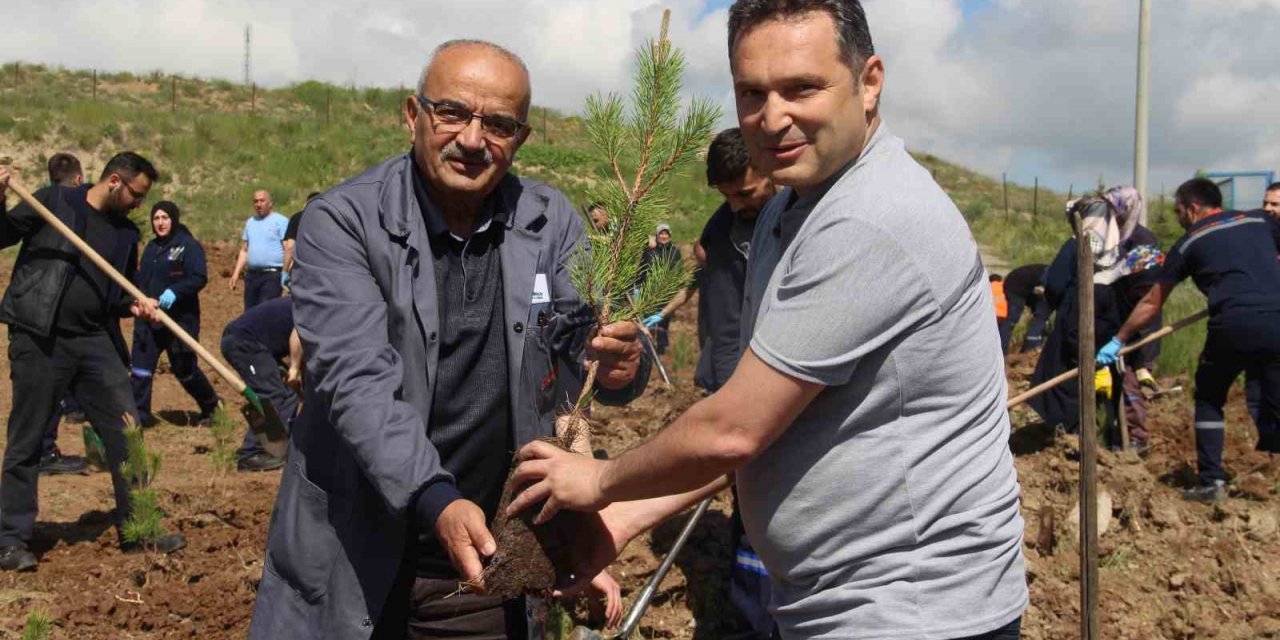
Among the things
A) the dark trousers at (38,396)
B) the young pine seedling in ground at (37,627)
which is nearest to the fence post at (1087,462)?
the young pine seedling in ground at (37,627)

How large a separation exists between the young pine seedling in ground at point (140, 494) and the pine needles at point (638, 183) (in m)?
3.86

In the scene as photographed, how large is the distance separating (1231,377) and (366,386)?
6.32 metres

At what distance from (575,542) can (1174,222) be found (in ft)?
64.9

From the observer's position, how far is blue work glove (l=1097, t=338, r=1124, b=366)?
7.23 metres

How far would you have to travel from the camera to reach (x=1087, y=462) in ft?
10.3

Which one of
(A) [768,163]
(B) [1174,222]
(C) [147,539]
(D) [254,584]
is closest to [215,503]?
(C) [147,539]

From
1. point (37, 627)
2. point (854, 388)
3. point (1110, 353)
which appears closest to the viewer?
point (854, 388)

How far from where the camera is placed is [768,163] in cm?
185

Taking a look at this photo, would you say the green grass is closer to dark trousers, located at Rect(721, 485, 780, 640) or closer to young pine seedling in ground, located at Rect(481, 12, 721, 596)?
dark trousers, located at Rect(721, 485, 780, 640)

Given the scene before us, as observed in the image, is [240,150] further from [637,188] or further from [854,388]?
[854,388]

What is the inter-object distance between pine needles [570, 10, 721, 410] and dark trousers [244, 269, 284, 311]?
8900mm

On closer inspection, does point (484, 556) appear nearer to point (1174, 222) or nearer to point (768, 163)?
point (768, 163)

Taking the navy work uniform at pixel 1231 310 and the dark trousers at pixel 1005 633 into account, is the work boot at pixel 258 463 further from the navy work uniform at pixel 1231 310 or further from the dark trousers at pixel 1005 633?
the dark trousers at pixel 1005 633

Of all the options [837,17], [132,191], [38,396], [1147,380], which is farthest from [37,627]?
[1147,380]
